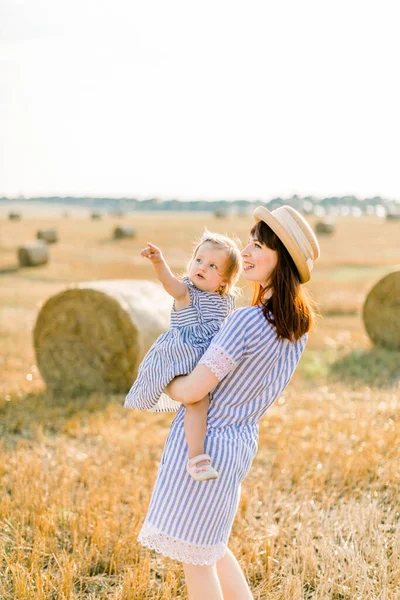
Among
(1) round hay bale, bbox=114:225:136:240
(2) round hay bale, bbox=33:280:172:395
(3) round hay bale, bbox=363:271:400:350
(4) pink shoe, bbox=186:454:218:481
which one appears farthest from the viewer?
(1) round hay bale, bbox=114:225:136:240

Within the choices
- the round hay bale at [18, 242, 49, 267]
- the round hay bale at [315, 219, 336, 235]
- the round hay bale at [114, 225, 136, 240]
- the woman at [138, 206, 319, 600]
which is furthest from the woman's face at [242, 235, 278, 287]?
the round hay bale at [315, 219, 336, 235]

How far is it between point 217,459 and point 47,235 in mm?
25344

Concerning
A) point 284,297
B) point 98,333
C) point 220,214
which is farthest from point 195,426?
point 220,214

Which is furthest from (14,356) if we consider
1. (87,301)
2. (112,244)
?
(112,244)

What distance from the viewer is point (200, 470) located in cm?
278

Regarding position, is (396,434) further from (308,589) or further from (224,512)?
(224,512)

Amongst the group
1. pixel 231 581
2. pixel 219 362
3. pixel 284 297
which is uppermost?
pixel 284 297

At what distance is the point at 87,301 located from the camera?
8.20m

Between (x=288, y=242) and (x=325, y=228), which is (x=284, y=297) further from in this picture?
(x=325, y=228)

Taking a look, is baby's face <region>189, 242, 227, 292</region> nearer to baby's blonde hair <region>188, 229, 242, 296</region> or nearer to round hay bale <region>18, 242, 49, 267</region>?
baby's blonde hair <region>188, 229, 242, 296</region>

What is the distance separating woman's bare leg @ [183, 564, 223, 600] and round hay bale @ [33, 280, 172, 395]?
4995 mm

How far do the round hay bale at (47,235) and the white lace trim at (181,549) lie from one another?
25.1 m

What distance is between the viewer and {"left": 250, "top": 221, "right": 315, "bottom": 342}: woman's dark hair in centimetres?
287

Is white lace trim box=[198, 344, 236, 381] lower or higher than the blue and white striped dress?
higher
